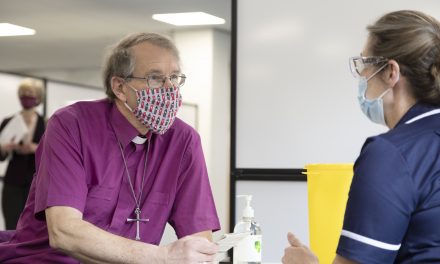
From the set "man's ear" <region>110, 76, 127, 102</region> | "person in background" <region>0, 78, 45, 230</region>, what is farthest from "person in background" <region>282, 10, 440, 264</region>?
"person in background" <region>0, 78, 45, 230</region>

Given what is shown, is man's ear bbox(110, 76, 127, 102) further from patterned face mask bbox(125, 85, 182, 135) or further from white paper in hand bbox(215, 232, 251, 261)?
white paper in hand bbox(215, 232, 251, 261)

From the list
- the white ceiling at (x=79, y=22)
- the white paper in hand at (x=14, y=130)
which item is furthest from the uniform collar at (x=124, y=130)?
the white ceiling at (x=79, y=22)

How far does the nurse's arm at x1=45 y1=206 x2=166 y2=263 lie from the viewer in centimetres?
187

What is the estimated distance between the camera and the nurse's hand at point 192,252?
1795 mm

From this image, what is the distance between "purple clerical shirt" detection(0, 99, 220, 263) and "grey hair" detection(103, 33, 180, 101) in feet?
0.35

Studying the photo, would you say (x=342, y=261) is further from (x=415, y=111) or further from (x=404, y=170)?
(x=415, y=111)

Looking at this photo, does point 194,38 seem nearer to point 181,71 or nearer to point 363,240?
point 181,71

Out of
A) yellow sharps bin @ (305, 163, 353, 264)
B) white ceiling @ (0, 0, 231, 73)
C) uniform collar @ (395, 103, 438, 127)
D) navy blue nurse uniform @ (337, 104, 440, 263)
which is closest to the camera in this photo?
navy blue nurse uniform @ (337, 104, 440, 263)

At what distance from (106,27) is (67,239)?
20.8 feet

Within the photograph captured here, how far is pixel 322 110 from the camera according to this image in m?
3.60

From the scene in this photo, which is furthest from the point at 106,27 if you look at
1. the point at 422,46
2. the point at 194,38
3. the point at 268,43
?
the point at 422,46

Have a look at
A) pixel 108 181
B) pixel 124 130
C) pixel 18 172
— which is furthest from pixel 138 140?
pixel 18 172

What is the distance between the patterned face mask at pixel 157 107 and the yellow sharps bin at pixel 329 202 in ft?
1.75

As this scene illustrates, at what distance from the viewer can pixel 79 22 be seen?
7.76 m
